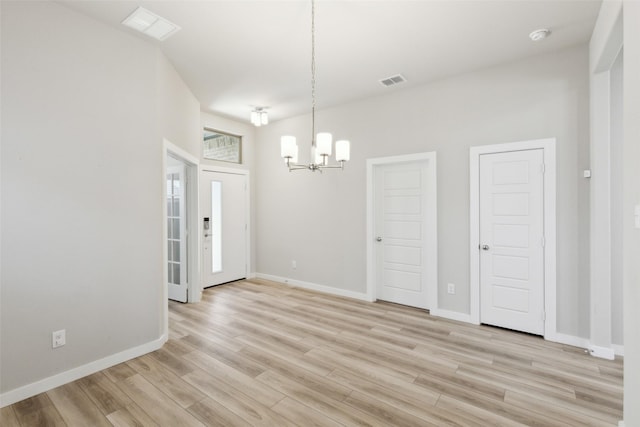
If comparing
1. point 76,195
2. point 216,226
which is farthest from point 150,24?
point 216,226

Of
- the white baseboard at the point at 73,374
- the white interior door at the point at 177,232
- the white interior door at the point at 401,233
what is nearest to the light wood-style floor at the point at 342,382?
the white baseboard at the point at 73,374

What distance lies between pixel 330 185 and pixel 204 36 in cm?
276

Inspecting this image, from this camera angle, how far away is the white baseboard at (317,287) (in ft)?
15.5

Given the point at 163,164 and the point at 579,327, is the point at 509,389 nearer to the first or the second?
the point at 579,327

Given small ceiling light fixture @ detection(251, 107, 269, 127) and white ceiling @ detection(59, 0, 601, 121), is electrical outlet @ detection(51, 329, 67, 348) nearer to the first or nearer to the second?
white ceiling @ detection(59, 0, 601, 121)

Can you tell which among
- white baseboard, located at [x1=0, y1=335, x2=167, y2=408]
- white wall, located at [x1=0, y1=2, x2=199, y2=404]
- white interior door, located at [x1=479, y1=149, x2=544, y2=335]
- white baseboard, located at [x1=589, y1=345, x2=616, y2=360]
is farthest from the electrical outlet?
white baseboard, located at [x1=589, y1=345, x2=616, y2=360]

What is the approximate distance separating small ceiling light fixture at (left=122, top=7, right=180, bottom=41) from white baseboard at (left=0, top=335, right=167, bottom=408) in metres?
2.93

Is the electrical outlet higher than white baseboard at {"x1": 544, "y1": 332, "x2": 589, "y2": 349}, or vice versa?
the electrical outlet

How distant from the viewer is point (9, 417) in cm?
204

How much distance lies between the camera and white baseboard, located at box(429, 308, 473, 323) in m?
3.75

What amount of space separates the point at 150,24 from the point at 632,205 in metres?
3.74

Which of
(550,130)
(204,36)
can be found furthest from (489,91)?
(204,36)

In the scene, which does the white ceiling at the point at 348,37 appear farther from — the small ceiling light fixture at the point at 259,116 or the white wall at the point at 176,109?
the small ceiling light fixture at the point at 259,116

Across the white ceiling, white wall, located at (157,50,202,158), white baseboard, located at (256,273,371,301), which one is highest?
the white ceiling
